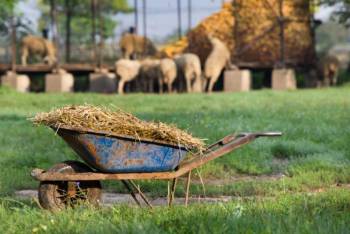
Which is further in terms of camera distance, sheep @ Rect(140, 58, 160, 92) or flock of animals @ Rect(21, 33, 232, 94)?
sheep @ Rect(140, 58, 160, 92)

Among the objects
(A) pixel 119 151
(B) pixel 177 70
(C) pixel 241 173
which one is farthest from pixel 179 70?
(A) pixel 119 151

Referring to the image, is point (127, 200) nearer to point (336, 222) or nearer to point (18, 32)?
point (336, 222)

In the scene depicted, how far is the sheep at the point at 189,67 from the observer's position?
2692 cm

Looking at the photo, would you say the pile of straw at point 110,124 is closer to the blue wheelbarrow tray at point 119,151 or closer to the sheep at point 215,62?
the blue wheelbarrow tray at point 119,151

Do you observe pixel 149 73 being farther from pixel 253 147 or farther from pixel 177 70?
pixel 253 147

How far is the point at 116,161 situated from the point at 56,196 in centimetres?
61

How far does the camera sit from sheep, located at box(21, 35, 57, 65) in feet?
104

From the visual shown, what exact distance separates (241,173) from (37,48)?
78.2ft

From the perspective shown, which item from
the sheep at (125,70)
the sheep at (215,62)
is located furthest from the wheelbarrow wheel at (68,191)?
the sheep at (215,62)

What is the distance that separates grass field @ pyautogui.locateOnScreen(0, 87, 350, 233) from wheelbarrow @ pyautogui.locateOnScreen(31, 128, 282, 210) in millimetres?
268

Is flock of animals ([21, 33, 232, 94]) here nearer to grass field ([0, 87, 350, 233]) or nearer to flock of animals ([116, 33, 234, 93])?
flock of animals ([116, 33, 234, 93])

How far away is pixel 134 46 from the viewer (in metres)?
32.2

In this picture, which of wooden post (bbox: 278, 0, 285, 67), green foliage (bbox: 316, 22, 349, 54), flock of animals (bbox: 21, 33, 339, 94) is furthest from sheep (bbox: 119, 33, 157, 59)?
green foliage (bbox: 316, 22, 349, 54)

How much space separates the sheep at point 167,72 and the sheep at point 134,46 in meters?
5.19
